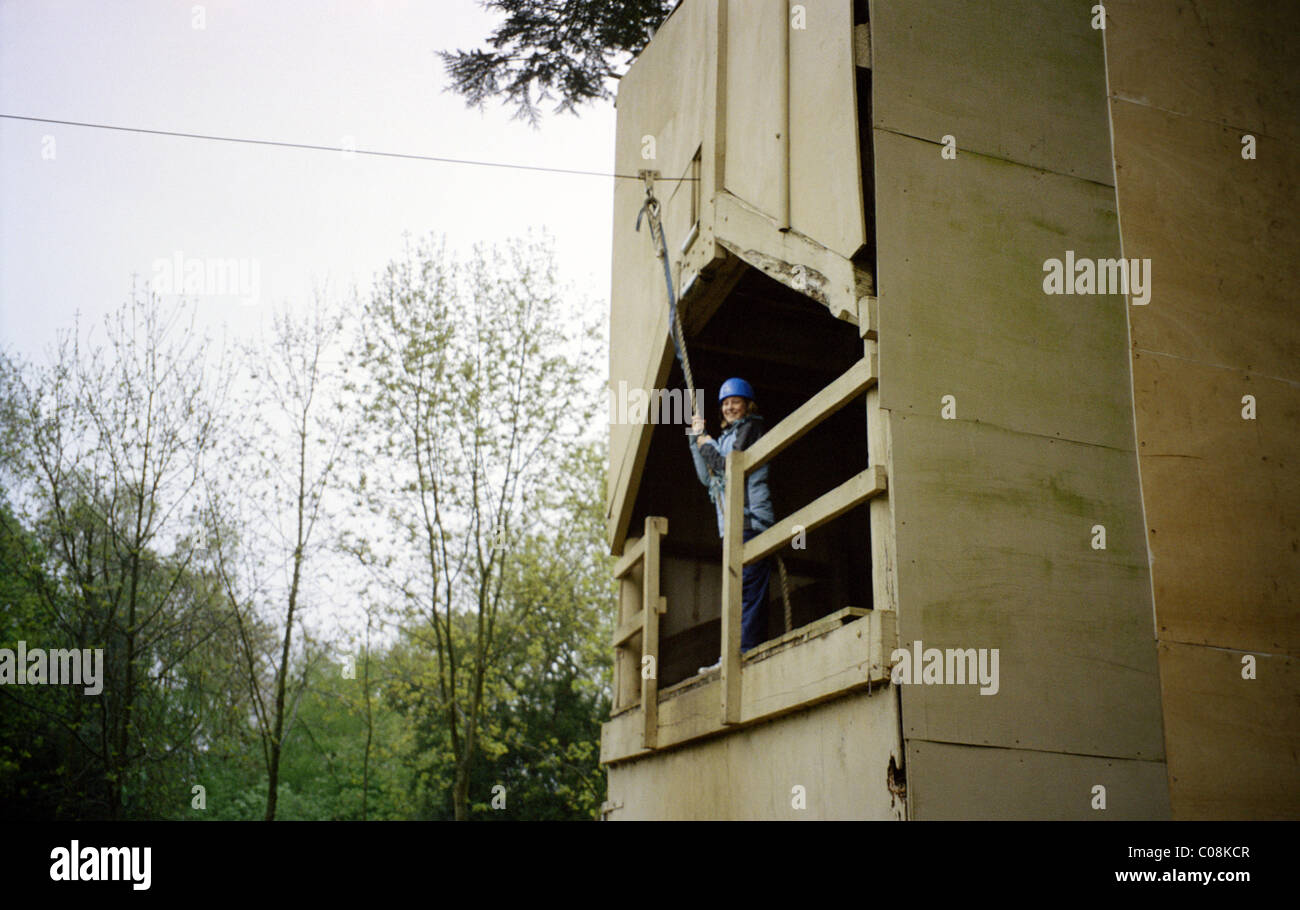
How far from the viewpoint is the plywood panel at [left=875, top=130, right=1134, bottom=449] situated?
5.75 meters

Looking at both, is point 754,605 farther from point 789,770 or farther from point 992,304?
point 992,304

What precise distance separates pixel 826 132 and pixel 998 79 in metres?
1.02

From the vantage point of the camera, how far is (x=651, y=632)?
25.5 ft

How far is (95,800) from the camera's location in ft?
55.7

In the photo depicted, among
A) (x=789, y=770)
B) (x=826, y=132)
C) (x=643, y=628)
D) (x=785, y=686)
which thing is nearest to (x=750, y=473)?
(x=643, y=628)

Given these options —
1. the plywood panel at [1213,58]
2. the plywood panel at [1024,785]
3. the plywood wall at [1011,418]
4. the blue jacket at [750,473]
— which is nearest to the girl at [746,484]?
the blue jacket at [750,473]

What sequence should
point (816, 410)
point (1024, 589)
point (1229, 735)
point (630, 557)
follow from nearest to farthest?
1. point (1024, 589)
2. point (1229, 735)
3. point (816, 410)
4. point (630, 557)

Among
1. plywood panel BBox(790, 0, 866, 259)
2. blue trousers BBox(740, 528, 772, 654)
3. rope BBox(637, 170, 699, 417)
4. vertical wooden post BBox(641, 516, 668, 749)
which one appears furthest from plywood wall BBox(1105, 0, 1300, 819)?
vertical wooden post BBox(641, 516, 668, 749)

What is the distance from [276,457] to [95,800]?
5710 mm

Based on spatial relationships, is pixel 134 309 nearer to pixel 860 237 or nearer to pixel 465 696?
pixel 465 696

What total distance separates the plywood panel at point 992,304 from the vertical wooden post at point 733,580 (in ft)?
4.70

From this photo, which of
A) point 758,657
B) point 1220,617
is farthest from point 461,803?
point 1220,617

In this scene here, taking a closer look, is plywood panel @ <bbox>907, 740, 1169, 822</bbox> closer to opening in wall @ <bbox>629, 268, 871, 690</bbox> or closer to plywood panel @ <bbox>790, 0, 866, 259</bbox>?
plywood panel @ <bbox>790, 0, 866, 259</bbox>

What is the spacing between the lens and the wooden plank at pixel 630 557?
27.8ft
